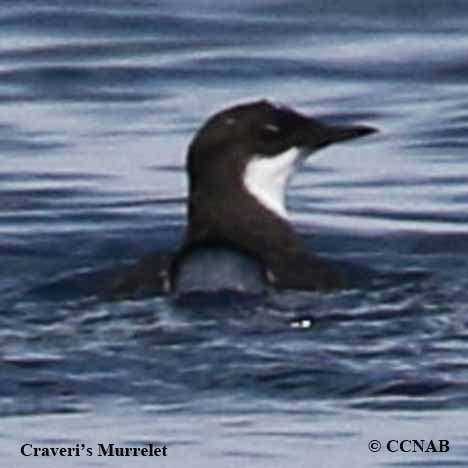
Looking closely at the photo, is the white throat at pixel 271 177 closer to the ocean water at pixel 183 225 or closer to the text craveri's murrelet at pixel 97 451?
the ocean water at pixel 183 225

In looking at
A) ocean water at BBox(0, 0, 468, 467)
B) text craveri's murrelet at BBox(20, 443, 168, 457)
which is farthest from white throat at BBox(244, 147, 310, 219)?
text craveri's murrelet at BBox(20, 443, 168, 457)

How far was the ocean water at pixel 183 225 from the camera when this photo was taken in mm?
12586

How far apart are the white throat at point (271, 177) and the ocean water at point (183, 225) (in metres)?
0.50

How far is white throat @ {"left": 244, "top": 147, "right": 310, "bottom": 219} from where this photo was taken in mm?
15703

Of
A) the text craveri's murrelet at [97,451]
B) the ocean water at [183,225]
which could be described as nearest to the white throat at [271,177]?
the ocean water at [183,225]

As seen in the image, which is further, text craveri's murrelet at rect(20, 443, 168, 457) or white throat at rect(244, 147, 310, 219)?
white throat at rect(244, 147, 310, 219)

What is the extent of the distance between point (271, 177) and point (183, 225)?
1758mm

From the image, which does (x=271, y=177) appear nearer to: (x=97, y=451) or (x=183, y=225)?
(x=183, y=225)

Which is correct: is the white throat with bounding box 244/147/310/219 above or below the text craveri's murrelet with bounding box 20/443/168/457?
above

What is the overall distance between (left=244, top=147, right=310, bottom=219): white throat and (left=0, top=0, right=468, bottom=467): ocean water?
0.50m

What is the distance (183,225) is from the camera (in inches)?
689

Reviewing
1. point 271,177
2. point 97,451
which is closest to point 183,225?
point 271,177

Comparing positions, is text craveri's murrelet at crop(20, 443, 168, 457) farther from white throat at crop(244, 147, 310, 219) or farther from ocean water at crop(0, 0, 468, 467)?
white throat at crop(244, 147, 310, 219)

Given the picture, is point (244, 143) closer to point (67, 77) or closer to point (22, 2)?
point (67, 77)
